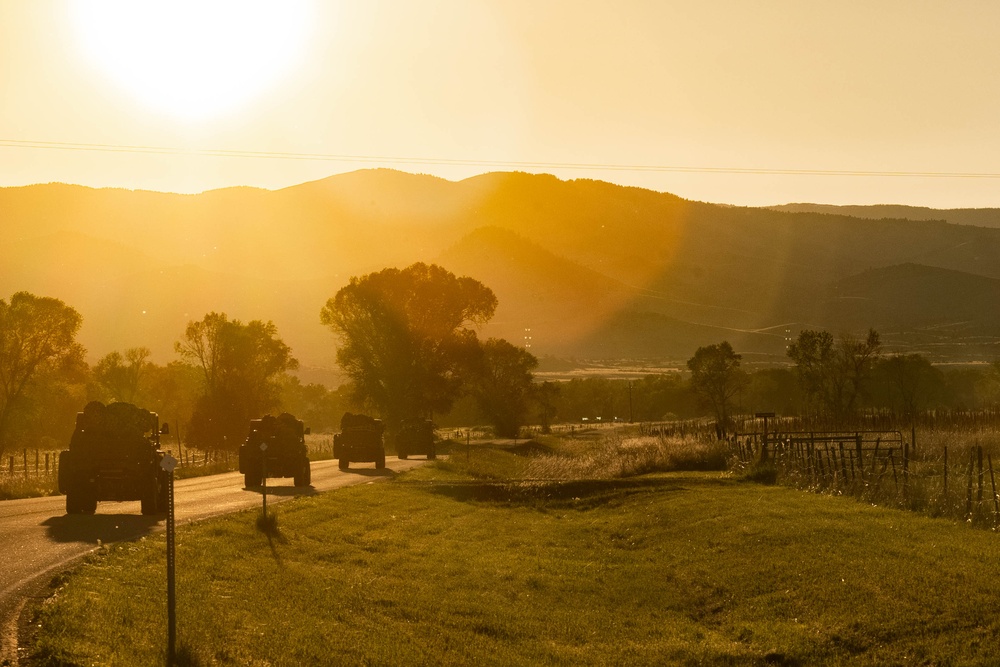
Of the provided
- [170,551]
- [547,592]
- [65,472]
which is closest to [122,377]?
[65,472]

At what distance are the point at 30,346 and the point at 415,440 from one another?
27751 mm

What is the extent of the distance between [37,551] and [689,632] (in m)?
11.4

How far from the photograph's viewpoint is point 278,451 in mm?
39656

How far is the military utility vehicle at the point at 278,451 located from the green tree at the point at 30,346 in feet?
138

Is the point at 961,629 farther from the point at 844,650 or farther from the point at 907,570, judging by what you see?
the point at 907,570

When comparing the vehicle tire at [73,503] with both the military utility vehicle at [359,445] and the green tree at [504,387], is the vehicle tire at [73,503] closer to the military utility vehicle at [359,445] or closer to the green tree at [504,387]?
the military utility vehicle at [359,445]

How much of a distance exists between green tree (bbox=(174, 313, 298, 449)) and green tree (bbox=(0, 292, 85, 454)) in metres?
8.14

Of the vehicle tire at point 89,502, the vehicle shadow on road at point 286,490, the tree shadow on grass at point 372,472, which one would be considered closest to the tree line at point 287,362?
the tree shadow on grass at point 372,472

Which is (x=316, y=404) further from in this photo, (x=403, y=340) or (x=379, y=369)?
(x=403, y=340)

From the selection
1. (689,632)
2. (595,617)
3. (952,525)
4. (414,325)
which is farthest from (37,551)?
(414,325)

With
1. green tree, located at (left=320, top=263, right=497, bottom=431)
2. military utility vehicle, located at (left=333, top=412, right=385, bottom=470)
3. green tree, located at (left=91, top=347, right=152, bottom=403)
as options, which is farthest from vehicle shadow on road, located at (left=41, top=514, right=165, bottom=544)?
green tree, located at (left=91, top=347, right=152, bottom=403)

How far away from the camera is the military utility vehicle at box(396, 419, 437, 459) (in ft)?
229

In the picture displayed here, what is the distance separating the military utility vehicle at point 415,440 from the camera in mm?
69875

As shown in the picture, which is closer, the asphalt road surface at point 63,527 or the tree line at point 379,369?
the asphalt road surface at point 63,527
